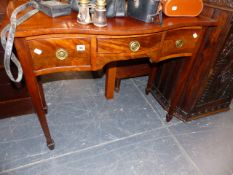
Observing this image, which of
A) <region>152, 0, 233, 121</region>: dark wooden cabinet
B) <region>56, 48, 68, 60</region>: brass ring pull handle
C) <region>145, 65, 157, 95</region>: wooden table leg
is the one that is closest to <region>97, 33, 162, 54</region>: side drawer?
<region>56, 48, 68, 60</region>: brass ring pull handle

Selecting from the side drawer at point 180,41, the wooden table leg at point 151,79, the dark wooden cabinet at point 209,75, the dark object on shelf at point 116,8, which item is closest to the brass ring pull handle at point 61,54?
the dark object on shelf at point 116,8

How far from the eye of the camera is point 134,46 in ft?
2.87

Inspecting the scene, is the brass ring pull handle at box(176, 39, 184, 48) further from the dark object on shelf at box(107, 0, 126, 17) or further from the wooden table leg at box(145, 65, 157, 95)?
the wooden table leg at box(145, 65, 157, 95)

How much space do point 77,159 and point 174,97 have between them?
0.80 metres

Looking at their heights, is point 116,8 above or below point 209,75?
above

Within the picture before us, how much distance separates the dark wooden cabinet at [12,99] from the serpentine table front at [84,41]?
401mm

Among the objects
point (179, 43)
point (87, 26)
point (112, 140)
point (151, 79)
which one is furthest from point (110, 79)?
point (87, 26)

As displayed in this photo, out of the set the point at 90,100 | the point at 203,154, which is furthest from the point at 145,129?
the point at 90,100

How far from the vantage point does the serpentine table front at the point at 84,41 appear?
2.44ft

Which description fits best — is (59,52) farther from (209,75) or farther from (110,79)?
(209,75)

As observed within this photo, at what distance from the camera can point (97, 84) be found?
1.84 metres

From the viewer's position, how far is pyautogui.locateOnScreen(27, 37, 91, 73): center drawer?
0.76 m

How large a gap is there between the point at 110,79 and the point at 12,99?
2.43 ft

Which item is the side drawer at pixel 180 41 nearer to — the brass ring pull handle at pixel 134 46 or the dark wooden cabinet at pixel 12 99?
the brass ring pull handle at pixel 134 46
